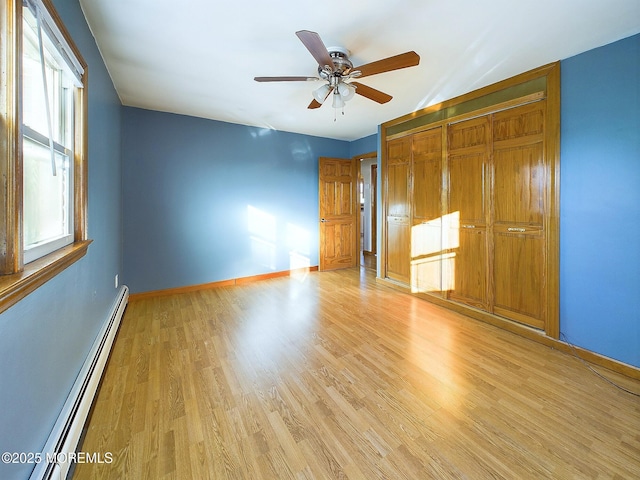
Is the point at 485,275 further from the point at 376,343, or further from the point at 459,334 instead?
the point at 376,343

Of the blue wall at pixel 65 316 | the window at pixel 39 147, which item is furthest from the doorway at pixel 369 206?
the window at pixel 39 147

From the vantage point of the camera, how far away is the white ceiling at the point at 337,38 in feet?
5.93

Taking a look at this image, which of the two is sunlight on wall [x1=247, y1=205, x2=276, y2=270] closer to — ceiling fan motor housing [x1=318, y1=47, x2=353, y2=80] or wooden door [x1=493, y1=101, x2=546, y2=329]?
ceiling fan motor housing [x1=318, y1=47, x2=353, y2=80]

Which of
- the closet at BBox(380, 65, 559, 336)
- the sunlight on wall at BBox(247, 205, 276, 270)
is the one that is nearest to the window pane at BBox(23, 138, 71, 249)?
the sunlight on wall at BBox(247, 205, 276, 270)

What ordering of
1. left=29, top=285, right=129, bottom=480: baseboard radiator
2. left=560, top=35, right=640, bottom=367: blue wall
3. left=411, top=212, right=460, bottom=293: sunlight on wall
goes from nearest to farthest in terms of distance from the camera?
left=29, top=285, right=129, bottom=480: baseboard radiator < left=560, top=35, right=640, bottom=367: blue wall < left=411, top=212, right=460, bottom=293: sunlight on wall

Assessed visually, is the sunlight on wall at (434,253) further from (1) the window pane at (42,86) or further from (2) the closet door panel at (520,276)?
(1) the window pane at (42,86)

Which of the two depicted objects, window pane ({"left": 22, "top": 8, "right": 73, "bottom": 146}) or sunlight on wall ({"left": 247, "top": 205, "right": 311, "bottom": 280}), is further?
sunlight on wall ({"left": 247, "top": 205, "right": 311, "bottom": 280})

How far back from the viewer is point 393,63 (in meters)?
1.95

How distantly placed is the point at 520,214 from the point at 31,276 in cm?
351

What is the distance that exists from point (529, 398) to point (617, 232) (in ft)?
4.93

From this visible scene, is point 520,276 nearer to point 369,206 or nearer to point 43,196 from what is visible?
point 43,196

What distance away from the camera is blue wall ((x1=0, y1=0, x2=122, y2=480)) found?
94cm

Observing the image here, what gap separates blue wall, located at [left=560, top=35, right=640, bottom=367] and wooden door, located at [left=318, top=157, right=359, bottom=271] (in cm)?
342

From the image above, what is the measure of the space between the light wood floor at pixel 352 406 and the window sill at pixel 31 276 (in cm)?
94
